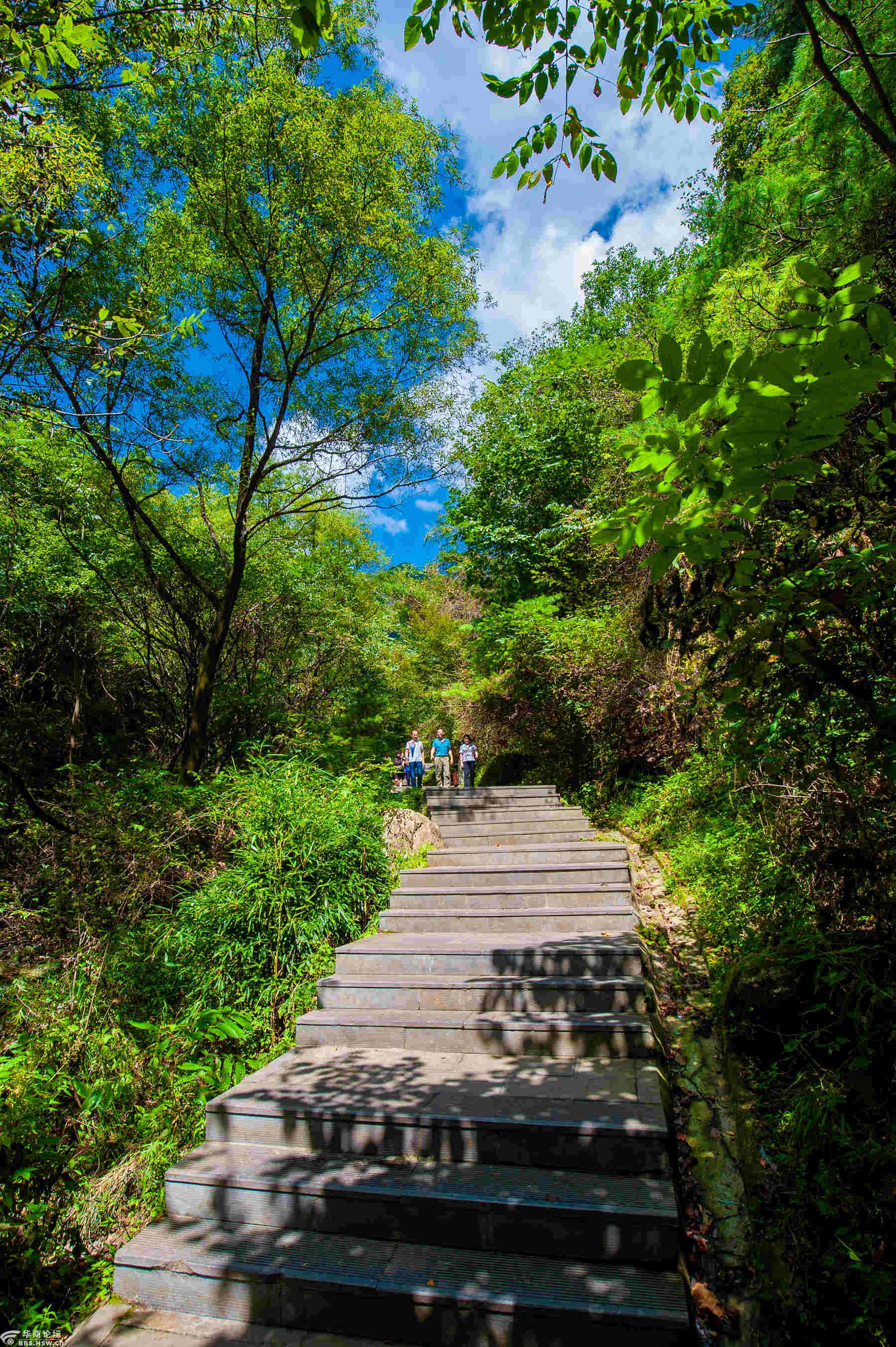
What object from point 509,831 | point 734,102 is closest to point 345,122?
point 734,102

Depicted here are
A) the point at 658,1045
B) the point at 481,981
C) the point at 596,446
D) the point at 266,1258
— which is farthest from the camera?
the point at 596,446

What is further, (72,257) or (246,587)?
(246,587)

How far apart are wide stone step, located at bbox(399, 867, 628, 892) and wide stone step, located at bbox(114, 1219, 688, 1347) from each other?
2.96 meters

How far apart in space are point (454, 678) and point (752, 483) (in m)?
19.7

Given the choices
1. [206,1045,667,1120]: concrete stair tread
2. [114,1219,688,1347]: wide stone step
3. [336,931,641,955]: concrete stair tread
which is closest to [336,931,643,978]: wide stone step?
[336,931,641,955]: concrete stair tread

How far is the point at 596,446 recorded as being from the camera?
1393 cm

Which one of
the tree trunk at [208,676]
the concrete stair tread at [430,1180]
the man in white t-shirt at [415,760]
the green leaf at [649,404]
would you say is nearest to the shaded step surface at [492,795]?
the man in white t-shirt at [415,760]

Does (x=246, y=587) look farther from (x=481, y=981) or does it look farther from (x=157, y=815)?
(x=481, y=981)

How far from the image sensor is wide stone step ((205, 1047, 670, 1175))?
2.68 m

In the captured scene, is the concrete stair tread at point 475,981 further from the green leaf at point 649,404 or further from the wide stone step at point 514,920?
the green leaf at point 649,404

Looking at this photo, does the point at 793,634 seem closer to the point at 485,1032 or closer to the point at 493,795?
the point at 485,1032

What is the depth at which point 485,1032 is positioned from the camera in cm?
366

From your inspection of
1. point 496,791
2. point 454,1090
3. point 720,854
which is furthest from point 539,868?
point 496,791

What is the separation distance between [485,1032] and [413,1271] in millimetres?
1297
